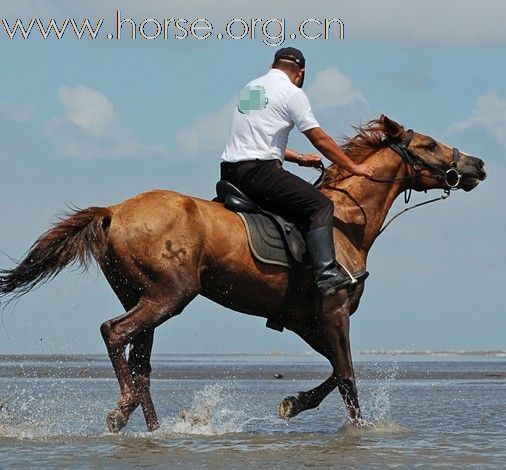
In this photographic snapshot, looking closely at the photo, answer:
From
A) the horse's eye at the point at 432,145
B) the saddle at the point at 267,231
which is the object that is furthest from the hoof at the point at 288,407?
the horse's eye at the point at 432,145

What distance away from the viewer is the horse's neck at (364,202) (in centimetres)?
1198

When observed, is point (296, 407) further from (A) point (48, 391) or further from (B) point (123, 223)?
(A) point (48, 391)

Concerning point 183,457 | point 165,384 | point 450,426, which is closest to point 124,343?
point 183,457

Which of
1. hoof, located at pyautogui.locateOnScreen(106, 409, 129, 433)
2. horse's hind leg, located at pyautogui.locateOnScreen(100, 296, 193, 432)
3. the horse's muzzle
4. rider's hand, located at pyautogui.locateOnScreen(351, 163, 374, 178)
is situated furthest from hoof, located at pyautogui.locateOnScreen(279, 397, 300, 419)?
the horse's muzzle

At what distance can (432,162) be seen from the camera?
1254 centimetres

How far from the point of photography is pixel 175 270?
10.8 meters

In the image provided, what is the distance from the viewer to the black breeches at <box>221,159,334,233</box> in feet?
37.2

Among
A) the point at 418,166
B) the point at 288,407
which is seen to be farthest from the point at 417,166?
the point at 288,407

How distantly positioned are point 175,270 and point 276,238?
1046mm

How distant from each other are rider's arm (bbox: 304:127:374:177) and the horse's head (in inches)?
28.7

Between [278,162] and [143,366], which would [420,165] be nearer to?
[278,162]

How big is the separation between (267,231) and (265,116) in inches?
40.5

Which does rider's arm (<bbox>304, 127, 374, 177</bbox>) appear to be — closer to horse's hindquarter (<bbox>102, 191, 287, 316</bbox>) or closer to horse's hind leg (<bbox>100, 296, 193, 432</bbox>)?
horse's hindquarter (<bbox>102, 191, 287, 316</bbox>)

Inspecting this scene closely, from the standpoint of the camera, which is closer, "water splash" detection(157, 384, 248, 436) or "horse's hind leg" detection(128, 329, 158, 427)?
"horse's hind leg" detection(128, 329, 158, 427)
